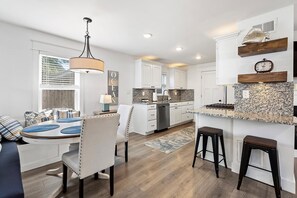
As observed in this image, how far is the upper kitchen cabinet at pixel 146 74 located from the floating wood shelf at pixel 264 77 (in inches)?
116

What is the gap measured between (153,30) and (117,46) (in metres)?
1.31

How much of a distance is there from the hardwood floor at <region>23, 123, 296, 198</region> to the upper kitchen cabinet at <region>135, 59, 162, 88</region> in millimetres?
2653

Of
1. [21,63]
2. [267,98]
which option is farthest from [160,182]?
[21,63]

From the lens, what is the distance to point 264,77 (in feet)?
6.83

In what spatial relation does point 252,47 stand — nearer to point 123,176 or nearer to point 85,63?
point 85,63

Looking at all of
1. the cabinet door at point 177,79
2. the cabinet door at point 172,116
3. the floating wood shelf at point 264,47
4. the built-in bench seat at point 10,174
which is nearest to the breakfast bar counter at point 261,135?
the floating wood shelf at point 264,47

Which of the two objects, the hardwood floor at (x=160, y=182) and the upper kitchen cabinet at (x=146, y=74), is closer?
the hardwood floor at (x=160, y=182)

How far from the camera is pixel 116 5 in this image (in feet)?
6.70

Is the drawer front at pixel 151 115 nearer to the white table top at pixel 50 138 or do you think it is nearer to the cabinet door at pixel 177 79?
the cabinet door at pixel 177 79

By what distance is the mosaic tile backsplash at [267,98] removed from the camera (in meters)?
2.01

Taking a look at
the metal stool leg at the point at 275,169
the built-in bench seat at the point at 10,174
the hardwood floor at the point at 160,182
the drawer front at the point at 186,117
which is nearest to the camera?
the built-in bench seat at the point at 10,174

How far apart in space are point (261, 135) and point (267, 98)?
55cm

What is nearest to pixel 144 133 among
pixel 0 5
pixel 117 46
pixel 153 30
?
pixel 117 46

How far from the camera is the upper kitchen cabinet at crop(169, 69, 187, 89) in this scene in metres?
5.96
